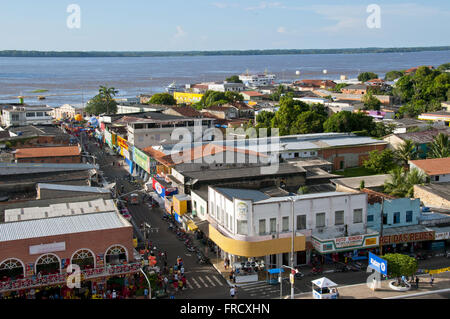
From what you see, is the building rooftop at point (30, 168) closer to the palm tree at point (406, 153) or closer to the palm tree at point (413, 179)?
the palm tree at point (413, 179)

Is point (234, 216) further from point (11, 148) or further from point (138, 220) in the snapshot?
point (11, 148)

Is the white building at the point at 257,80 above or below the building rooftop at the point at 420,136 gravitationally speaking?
above

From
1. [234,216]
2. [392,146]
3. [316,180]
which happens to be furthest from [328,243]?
[392,146]

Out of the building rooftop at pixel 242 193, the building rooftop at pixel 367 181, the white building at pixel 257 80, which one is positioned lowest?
the building rooftop at pixel 367 181

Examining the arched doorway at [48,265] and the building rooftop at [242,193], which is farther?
the building rooftop at [242,193]

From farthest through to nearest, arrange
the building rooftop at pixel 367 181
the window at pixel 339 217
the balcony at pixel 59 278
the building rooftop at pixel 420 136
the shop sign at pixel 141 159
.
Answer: the building rooftop at pixel 420 136 < the shop sign at pixel 141 159 < the building rooftop at pixel 367 181 < the window at pixel 339 217 < the balcony at pixel 59 278

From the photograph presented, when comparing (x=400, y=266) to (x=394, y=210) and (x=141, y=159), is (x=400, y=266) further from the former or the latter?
(x=141, y=159)

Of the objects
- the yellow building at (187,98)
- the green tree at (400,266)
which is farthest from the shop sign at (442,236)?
the yellow building at (187,98)
